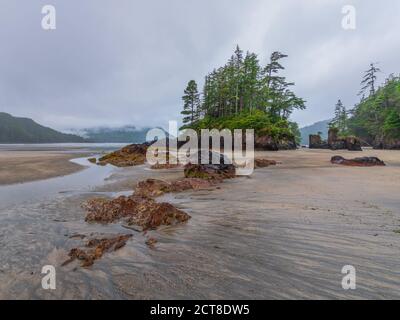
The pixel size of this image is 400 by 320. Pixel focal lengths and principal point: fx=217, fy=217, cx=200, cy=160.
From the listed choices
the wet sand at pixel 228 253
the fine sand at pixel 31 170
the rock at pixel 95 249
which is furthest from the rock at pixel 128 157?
the rock at pixel 95 249

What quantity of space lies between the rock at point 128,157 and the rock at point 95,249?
1646 centimetres

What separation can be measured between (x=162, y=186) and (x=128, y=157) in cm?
1588

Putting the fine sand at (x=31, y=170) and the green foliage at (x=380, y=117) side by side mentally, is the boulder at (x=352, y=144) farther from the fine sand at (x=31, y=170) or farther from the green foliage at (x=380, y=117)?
the fine sand at (x=31, y=170)

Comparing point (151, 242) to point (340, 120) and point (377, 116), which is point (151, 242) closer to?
point (377, 116)

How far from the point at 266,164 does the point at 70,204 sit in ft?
43.5

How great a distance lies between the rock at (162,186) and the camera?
8.06 meters

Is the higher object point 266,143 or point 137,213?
point 266,143

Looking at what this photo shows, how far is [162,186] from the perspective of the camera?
8609mm

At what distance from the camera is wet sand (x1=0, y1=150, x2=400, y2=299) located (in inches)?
99.8

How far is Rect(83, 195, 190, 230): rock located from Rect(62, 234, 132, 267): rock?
0.78 m
